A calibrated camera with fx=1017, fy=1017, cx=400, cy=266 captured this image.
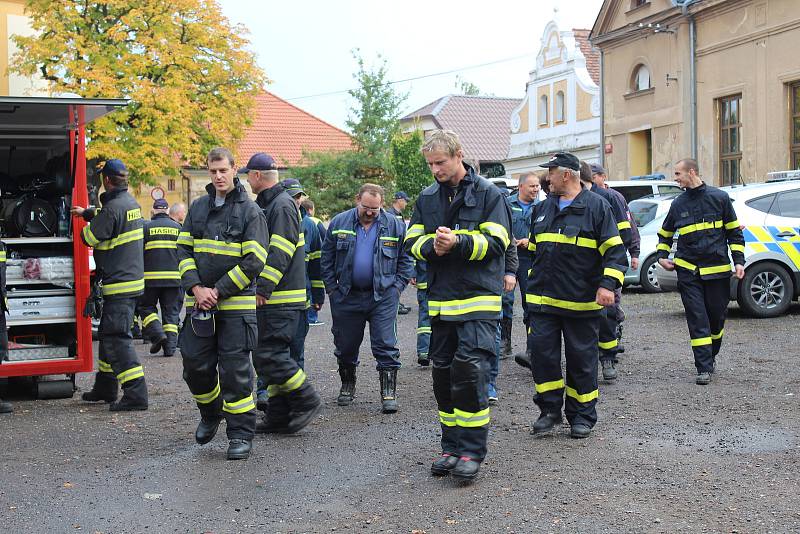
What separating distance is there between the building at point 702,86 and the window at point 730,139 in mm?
26

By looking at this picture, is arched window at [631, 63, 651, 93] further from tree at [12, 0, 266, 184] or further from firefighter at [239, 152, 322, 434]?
firefighter at [239, 152, 322, 434]

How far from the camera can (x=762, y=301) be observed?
13688mm

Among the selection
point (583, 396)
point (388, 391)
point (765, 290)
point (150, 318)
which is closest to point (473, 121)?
point (765, 290)

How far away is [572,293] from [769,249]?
7.50 m

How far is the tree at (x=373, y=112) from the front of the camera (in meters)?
42.8

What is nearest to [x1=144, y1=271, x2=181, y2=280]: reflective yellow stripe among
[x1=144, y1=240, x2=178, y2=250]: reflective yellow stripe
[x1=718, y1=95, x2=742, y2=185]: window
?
[x1=144, y1=240, x2=178, y2=250]: reflective yellow stripe

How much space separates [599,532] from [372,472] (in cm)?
172

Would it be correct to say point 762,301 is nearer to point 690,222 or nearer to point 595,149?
point 690,222

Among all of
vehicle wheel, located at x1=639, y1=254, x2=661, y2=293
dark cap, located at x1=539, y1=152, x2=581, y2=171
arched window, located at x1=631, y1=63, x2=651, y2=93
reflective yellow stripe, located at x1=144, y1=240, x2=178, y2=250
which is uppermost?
arched window, located at x1=631, y1=63, x2=651, y2=93

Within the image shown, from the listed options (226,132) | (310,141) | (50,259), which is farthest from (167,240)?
(310,141)

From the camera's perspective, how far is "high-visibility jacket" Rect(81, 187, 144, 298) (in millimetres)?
8547

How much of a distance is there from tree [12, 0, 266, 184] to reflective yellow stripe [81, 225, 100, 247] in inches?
840

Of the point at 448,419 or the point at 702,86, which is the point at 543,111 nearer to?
the point at 702,86

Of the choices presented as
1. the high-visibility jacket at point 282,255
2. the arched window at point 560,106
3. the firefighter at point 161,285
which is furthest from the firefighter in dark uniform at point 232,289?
the arched window at point 560,106
